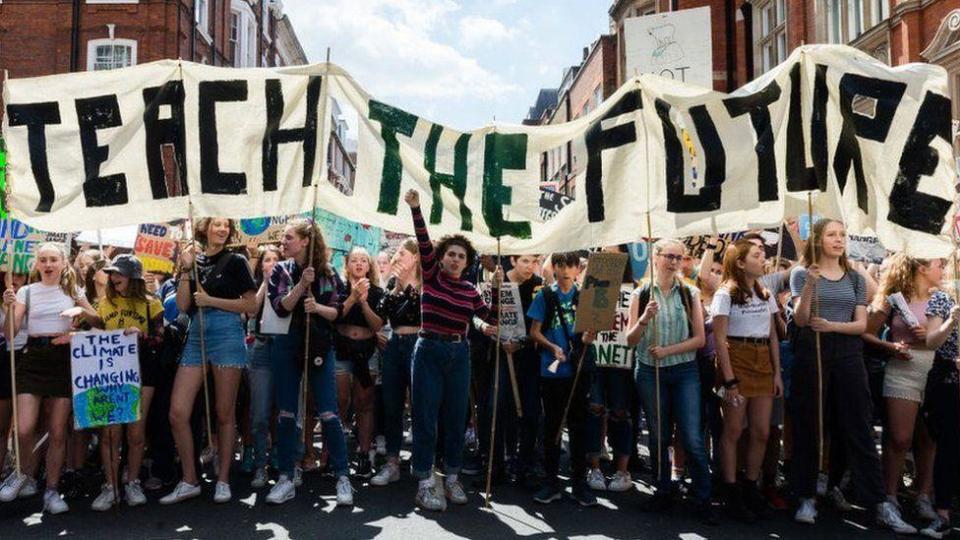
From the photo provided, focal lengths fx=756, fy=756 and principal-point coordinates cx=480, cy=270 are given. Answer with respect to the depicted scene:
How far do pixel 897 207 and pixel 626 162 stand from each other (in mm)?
1827

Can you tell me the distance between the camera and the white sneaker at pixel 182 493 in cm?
542

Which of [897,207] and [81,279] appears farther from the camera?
[81,279]

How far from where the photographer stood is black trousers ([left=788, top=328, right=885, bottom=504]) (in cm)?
503

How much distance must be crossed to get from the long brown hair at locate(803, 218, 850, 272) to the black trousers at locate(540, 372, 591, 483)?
1.82 metres

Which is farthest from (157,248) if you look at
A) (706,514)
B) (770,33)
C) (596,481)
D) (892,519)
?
(770,33)

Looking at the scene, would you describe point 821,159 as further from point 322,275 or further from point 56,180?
point 56,180

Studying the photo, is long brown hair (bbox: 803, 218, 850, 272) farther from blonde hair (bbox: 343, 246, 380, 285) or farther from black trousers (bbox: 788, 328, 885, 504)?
blonde hair (bbox: 343, 246, 380, 285)

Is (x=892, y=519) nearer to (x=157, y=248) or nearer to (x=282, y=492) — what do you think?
(x=282, y=492)

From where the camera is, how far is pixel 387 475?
612cm

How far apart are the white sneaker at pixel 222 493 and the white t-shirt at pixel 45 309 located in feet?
5.22

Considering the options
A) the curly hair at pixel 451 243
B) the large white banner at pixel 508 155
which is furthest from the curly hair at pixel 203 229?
the curly hair at pixel 451 243

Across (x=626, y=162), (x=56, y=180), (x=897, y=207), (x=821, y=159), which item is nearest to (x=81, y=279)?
(x=56, y=180)

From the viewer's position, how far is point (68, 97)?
17.7 ft

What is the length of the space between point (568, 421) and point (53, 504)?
12.1 ft
